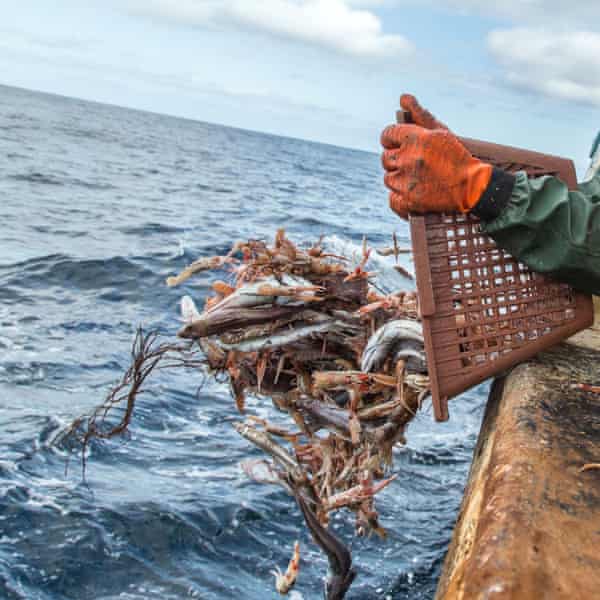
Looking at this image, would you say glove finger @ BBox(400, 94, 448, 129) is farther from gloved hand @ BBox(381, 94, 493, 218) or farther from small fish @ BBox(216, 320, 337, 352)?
small fish @ BBox(216, 320, 337, 352)

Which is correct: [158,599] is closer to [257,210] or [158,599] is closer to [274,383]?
[274,383]

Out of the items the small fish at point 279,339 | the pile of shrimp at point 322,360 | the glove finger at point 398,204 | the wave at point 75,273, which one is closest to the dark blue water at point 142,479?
the wave at point 75,273

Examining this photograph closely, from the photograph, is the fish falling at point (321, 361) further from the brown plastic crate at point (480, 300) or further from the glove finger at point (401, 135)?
the glove finger at point (401, 135)

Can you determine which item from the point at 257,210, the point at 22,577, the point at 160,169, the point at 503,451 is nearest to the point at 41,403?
the point at 22,577

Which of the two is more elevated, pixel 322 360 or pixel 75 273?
pixel 322 360

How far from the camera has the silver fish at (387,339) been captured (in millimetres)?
2742

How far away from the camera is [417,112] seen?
2.65 metres

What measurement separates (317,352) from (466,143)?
3.77ft

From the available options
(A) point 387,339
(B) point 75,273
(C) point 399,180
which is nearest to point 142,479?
(A) point 387,339

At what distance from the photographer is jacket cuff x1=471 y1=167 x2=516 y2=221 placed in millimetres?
2555

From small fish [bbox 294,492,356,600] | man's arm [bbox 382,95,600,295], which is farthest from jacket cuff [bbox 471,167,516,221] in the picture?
small fish [bbox 294,492,356,600]

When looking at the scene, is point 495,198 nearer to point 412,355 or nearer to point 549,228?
point 549,228

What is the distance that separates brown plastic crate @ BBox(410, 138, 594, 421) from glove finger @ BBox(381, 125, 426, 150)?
0.30 meters

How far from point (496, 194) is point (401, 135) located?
45 cm
